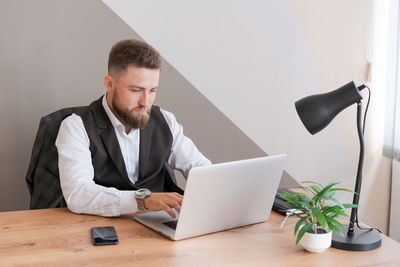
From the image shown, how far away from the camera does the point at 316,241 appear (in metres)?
1.70

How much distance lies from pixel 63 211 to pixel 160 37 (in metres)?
1.29

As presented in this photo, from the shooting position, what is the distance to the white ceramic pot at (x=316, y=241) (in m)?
1.70

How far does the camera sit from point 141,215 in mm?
1992

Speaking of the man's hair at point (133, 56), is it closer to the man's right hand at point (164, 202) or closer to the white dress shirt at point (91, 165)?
the white dress shirt at point (91, 165)

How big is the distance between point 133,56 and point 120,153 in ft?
1.34

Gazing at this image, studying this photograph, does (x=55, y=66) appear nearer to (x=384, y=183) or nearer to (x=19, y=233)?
(x=19, y=233)

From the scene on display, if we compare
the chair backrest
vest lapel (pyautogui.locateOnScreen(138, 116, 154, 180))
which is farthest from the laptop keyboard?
the chair backrest

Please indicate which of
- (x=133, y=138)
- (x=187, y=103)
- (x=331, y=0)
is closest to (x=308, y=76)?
(x=331, y=0)

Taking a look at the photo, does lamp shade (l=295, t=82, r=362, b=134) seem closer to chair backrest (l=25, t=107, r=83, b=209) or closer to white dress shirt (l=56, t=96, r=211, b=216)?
white dress shirt (l=56, t=96, r=211, b=216)

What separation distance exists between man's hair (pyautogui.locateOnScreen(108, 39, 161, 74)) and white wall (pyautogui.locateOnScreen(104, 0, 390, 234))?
0.68 m

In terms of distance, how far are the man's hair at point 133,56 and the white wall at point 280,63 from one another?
68cm

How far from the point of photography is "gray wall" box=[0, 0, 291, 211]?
2.74m

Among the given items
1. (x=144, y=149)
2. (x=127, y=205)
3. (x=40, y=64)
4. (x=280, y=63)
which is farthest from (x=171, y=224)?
(x=280, y=63)

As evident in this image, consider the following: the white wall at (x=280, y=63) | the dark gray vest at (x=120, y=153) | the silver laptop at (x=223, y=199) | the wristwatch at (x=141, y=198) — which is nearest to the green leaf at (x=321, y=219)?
the silver laptop at (x=223, y=199)
